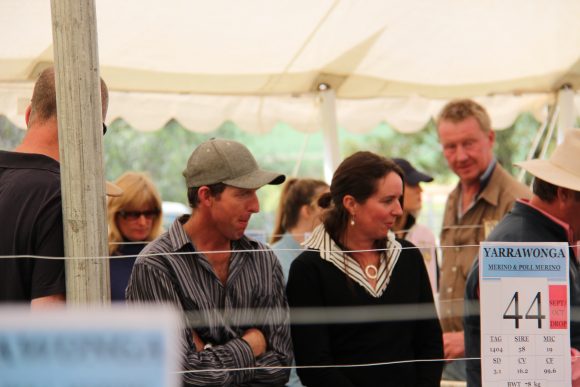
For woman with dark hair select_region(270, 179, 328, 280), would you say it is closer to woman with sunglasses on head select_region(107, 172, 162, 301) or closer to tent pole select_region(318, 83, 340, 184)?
woman with sunglasses on head select_region(107, 172, 162, 301)

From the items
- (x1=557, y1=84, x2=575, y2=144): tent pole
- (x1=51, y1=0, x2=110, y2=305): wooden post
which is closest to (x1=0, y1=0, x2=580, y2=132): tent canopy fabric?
(x1=557, y1=84, x2=575, y2=144): tent pole

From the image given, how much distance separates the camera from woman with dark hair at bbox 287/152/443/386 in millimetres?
2475

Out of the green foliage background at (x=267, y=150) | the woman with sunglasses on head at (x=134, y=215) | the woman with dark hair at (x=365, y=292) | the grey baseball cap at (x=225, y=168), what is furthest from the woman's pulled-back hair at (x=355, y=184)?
the green foliage background at (x=267, y=150)

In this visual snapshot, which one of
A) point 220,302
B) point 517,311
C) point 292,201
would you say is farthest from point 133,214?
point 517,311

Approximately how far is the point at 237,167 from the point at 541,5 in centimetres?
306

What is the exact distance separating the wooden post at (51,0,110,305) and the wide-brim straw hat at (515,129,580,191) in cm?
129

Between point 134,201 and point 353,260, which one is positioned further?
point 134,201

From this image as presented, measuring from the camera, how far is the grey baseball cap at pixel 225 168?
8.27ft

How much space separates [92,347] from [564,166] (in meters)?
2.02

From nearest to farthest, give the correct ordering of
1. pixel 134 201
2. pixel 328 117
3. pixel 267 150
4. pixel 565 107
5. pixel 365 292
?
pixel 365 292 → pixel 134 201 → pixel 328 117 → pixel 565 107 → pixel 267 150

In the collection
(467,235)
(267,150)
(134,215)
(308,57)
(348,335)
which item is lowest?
(348,335)

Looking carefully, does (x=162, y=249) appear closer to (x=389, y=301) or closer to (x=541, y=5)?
(x=389, y=301)

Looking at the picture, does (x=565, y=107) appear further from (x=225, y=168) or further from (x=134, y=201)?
(x=225, y=168)

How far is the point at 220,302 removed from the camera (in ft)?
7.85
